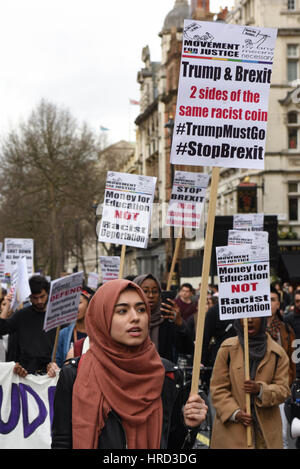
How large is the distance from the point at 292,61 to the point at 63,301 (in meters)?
38.0

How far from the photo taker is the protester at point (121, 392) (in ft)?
13.3

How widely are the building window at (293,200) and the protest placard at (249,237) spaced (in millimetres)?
34439

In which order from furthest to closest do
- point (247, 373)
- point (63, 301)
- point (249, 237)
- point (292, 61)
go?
point (292, 61) → point (249, 237) → point (63, 301) → point (247, 373)

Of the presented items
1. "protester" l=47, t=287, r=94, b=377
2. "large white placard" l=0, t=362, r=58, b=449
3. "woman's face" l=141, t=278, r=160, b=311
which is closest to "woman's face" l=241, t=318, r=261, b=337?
"woman's face" l=141, t=278, r=160, b=311

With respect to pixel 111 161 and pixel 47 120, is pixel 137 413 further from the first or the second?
pixel 111 161

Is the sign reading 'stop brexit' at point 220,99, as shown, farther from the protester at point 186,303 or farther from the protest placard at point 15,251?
the protest placard at point 15,251

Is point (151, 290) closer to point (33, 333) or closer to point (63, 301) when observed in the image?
point (63, 301)

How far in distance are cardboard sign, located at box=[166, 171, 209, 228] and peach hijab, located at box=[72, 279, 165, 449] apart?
27.0 feet

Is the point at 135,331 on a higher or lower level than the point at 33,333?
higher

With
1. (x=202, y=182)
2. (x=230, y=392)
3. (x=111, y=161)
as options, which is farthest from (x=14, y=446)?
(x=111, y=161)

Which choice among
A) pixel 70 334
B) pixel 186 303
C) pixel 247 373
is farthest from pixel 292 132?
pixel 247 373

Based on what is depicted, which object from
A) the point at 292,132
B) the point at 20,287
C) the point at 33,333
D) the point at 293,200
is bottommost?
the point at 33,333

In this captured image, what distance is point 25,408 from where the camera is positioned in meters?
7.91

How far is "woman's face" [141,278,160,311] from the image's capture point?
26.2 ft
